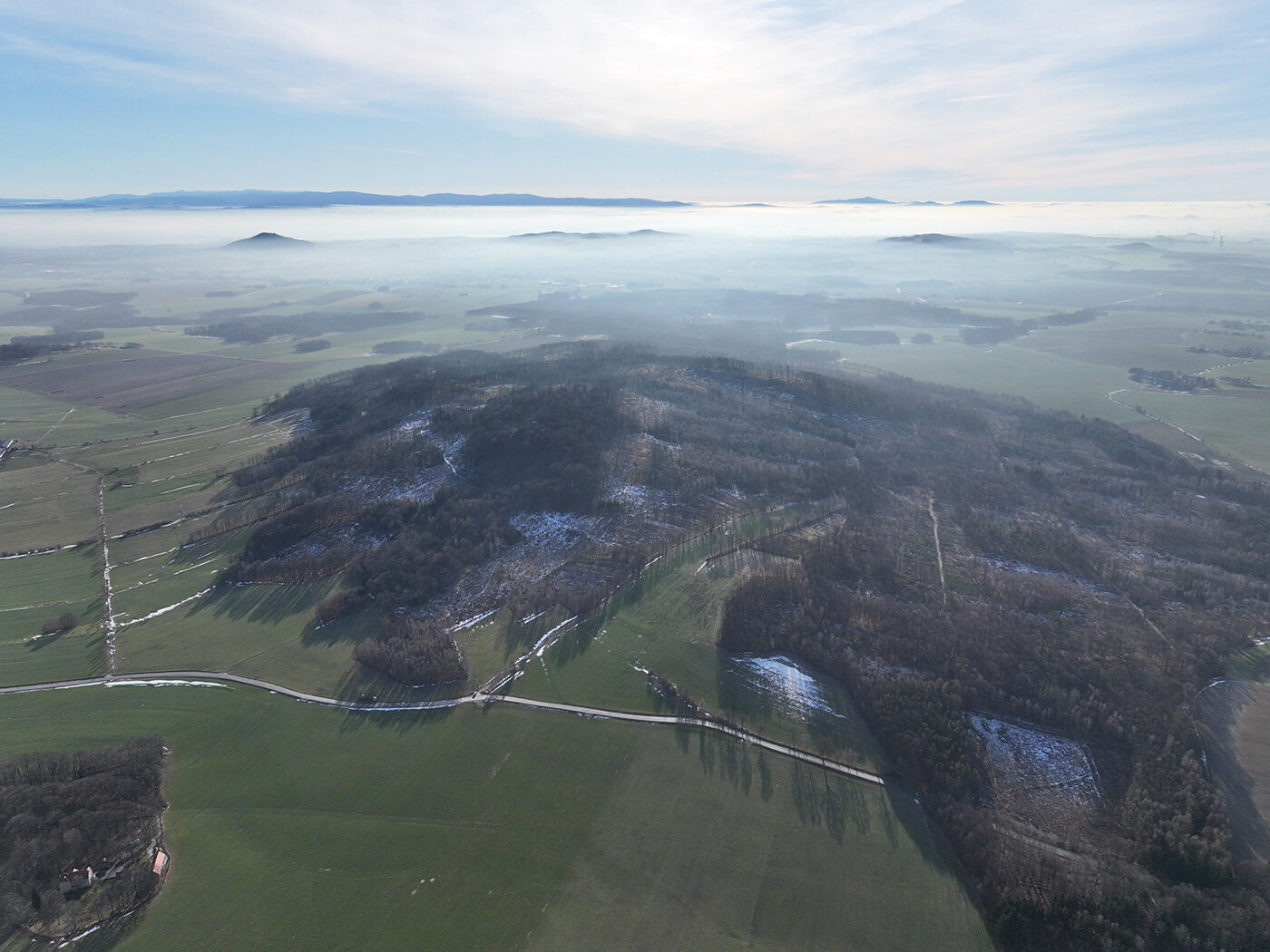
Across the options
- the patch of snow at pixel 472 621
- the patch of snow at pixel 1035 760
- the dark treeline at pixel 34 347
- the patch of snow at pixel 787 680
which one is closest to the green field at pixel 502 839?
the patch of snow at pixel 787 680

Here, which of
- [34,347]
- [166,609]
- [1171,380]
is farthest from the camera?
[34,347]

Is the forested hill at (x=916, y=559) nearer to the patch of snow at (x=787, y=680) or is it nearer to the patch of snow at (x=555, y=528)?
the patch of snow at (x=555, y=528)

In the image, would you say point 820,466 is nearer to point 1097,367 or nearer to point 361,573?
point 361,573

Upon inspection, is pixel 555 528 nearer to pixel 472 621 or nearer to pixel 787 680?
pixel 472 621

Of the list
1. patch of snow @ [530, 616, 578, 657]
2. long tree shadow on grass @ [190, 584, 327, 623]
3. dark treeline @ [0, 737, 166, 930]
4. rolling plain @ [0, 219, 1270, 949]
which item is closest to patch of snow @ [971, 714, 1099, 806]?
rolling plain @ [0, 219, 1270, 949]

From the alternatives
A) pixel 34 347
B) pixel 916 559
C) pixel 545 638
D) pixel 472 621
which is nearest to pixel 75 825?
pixel 472 621

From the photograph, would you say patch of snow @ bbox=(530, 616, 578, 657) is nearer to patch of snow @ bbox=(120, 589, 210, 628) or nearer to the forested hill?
the forested hill
